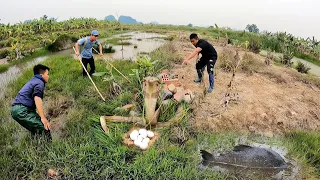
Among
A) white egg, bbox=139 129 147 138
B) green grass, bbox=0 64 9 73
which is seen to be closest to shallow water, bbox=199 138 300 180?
white egg, bbox=139 129 147 138

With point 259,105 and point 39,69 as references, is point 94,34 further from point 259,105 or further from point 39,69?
point 259,105

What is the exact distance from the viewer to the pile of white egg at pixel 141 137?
365 centimetres

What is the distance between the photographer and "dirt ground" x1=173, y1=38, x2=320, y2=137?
15.4 ft

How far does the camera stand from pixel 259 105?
5.36 m

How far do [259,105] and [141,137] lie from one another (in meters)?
2.83

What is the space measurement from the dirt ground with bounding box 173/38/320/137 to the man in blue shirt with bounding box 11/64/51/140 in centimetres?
241

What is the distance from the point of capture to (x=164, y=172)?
3219 millimetres

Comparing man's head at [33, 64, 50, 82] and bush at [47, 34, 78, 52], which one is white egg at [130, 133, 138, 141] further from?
bush at [47, 34, 78, 52]

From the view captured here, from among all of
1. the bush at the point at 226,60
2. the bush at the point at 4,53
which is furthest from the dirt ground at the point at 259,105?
the bush at the point at 4,53

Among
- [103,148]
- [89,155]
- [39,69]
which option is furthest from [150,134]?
[39,69]

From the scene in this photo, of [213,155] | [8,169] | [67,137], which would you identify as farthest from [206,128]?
[8,169]

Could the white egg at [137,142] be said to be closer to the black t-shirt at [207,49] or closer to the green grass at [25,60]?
the black t-shirt at [207,49]

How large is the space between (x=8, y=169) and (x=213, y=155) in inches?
106

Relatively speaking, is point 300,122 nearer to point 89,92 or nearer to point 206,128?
point 206,128
